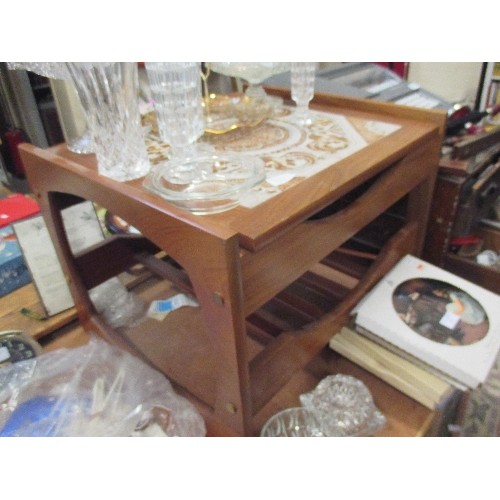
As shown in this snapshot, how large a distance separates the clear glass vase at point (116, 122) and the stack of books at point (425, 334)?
422mm

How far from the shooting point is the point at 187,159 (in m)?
0.59

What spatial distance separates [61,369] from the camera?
693 mm

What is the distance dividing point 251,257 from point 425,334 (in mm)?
367

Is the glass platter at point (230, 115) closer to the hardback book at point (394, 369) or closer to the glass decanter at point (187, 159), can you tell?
the glass decanter at point (187, 159)

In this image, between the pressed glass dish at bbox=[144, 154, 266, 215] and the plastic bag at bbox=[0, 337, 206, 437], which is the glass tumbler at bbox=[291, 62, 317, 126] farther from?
the plastic bag at bbox=[0, 337, 206, 437]

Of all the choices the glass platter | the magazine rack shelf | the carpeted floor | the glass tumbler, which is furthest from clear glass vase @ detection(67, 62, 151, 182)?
the carpeted floor

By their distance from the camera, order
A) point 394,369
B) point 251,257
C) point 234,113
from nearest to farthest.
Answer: point 251,257 → point 394,369 → point 234,113

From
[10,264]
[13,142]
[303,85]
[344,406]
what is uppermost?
[303,85]

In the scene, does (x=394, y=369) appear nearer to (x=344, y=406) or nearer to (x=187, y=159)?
(x=344, y=406)

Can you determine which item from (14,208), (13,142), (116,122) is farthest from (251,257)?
(13,142)

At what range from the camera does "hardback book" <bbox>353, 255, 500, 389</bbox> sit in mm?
620
